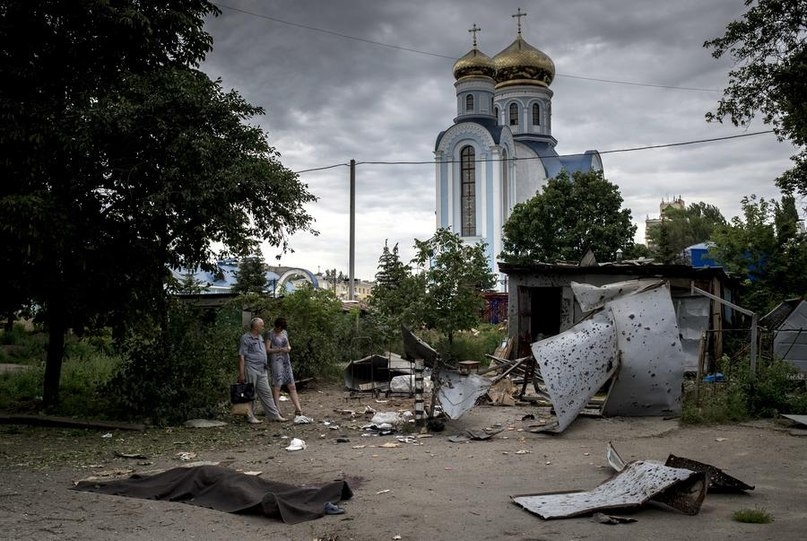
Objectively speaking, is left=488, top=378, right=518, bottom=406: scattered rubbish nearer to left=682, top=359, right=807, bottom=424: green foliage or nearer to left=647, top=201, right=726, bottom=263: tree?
left=682, top=359, right=807, bottom=424: green foliage

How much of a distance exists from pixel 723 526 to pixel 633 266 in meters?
13.8

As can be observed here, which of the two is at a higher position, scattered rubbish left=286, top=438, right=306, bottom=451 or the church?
the church

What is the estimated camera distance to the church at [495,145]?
50344 millimetres

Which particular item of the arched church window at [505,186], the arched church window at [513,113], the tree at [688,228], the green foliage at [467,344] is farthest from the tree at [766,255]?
the tree at [688,228]

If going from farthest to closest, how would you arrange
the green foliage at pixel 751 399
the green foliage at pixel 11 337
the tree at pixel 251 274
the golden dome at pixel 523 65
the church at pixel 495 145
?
the golden dome at pixel 523 65, the church at pixel 495 145, the tree at pixel 251 274, the green foliage at pixel 11 337, the green foliage at pixel 751 399

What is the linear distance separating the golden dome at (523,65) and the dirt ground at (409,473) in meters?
45.0

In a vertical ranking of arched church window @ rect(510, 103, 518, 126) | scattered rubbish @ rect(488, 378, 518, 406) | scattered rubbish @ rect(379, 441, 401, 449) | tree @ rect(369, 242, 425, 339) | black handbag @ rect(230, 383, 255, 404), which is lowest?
scattered rubbish @ rect(379, 441, 401, 449)

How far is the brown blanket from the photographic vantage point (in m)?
6.65

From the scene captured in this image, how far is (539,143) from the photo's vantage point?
5706 centimetres

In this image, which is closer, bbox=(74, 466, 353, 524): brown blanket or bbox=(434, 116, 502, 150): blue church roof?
bbox=(74, 466, 353, 524): brown blanket

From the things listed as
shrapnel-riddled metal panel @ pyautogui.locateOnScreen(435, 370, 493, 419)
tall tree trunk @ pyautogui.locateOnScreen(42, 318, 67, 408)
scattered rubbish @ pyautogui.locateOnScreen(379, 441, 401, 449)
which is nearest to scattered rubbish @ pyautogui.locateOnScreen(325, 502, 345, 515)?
scattered rubbish @ pyautogui.locateOnScreen(379, 441, 401, 449)

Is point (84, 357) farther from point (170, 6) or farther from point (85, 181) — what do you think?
point (170, 6)

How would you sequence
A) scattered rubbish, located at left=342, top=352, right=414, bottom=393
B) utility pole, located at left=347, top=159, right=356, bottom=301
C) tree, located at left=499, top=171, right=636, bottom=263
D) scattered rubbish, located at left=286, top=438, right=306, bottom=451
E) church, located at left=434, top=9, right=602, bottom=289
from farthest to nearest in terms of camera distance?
church, located at left=434, top=9, right=602, bottom=289 → tree, located at left=499, top=171, right=636, bottom=263 → utility pole, located at left=347, top=159, right=356, bottom=301 → scattered rubbish, located at left=342, top=352, right=414, bottom=393 → scattered rubbish, located at left=286, top=438, right=306, bottom=451

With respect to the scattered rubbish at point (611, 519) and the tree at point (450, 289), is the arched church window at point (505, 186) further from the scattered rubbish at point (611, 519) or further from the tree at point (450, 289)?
the scattered rubbish at point (611, 519)
